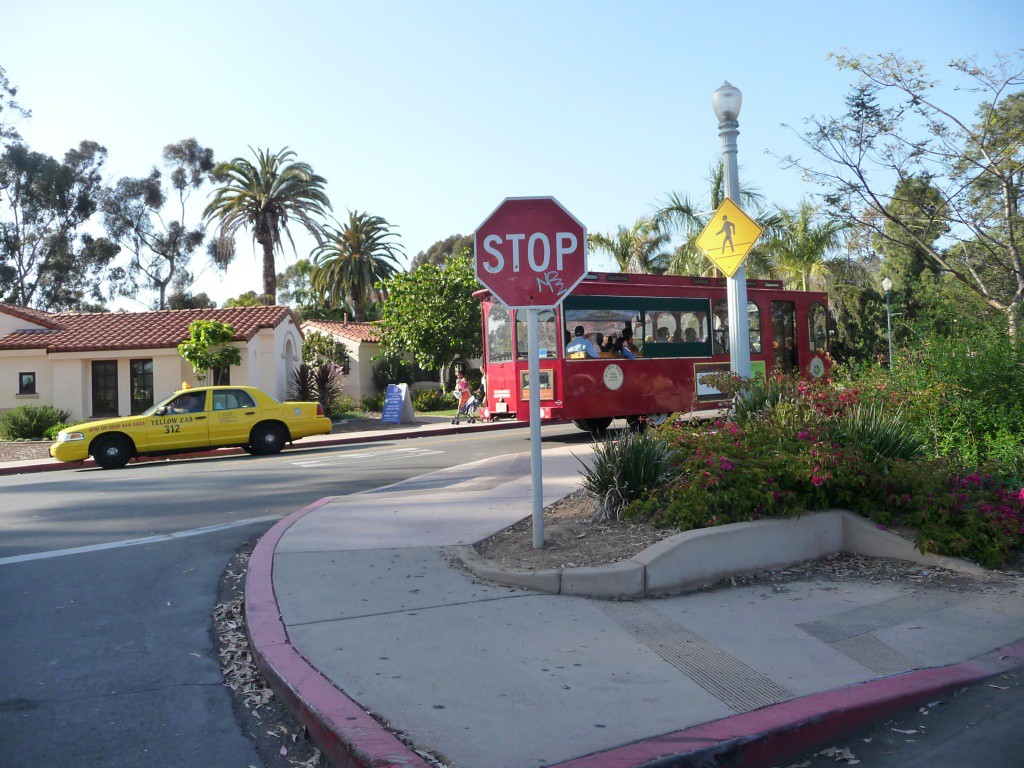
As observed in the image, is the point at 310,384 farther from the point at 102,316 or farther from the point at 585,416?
the point at 585,416

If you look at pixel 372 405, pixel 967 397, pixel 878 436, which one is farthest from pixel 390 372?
pixel 878 436

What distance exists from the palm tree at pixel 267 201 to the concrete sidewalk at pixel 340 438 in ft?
43.6

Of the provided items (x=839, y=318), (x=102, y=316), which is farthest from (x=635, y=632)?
(x=839, y=318)

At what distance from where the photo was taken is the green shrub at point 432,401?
114 feet

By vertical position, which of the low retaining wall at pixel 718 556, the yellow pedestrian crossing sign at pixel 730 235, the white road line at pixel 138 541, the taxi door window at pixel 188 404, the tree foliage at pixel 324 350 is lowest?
the white road line at pixel 138 541

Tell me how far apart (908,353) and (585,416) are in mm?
7624

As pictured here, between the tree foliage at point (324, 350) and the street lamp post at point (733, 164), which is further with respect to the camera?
the tree foliage at point (324, 350)

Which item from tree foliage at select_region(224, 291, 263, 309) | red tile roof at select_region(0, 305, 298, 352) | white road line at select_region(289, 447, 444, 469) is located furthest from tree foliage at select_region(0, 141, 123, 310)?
white road line at select_region(289, 447, 444, 469)

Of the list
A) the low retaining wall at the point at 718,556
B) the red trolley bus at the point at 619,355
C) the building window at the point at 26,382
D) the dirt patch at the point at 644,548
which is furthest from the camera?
the building window at the point at 26,382

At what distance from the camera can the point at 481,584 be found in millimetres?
6016

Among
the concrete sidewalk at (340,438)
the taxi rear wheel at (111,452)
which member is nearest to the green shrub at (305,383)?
the concrete sidewalk at (340,438)

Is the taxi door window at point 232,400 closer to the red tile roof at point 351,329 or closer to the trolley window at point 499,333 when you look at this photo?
the trolley window at point 499,333

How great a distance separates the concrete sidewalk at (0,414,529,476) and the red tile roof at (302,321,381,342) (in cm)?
882

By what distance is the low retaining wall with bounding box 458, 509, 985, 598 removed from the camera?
577 centimetres
